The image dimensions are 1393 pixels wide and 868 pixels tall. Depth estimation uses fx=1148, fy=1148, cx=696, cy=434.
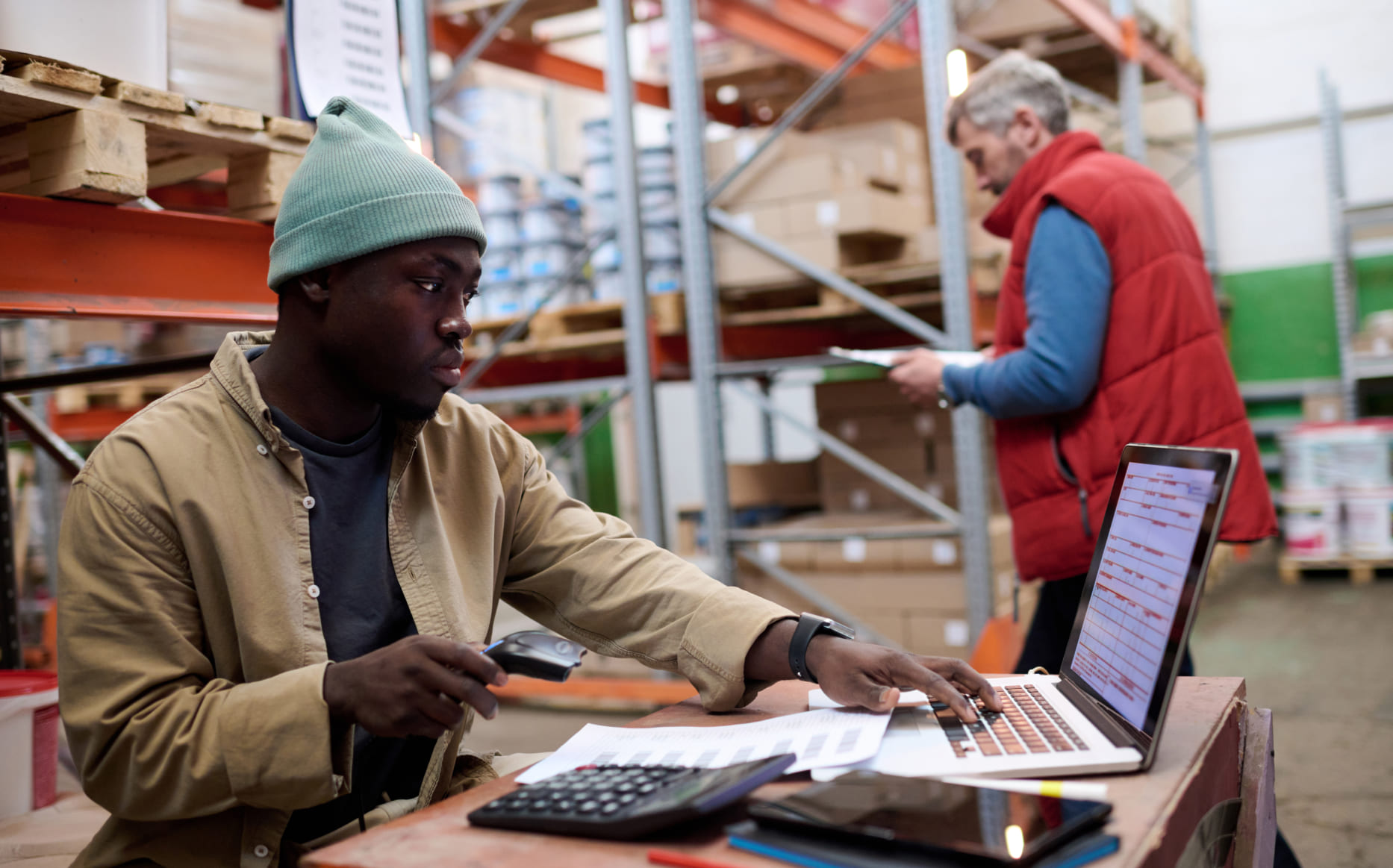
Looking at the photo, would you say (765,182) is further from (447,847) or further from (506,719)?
(447,847)

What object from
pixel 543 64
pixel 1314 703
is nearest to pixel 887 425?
pixel 1314 703

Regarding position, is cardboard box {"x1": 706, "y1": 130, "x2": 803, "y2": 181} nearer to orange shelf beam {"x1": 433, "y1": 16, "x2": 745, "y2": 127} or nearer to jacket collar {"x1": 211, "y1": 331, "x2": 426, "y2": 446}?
orange shelf beam {"x1": 433, "y1": 16, "x2": 745, "y2": 127}

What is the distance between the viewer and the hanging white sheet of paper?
8.20 ft

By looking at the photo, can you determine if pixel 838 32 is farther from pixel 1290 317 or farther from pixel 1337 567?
pixel 1290 317

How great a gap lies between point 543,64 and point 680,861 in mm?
6154

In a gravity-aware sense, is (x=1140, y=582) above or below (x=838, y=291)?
below

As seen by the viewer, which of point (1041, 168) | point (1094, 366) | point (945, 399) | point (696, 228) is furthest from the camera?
point (696, 228)

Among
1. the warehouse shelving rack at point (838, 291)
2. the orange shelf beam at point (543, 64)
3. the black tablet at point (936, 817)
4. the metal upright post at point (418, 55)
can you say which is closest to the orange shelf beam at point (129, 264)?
the black tablet at point (936, 817)

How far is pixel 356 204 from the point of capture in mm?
1566

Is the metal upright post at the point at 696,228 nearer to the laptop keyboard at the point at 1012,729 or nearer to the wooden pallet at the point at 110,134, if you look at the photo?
the wooden pallet at the point at 110,134

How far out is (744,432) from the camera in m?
11.3

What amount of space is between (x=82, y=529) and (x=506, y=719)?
13.7 feet

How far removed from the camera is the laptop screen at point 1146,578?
45.8 inches

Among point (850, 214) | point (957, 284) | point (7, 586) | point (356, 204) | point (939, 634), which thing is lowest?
point (939, 634)
